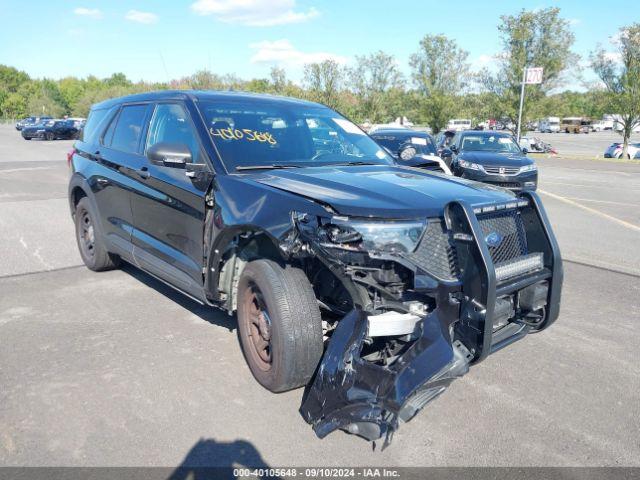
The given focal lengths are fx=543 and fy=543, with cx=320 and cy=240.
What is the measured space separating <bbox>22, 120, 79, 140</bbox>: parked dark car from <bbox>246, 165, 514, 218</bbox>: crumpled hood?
38.9 meters

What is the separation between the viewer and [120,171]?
4.93 metres

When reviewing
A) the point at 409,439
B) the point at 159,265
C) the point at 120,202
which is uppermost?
the point at 120,202

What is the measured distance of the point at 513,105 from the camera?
29375 millimetres

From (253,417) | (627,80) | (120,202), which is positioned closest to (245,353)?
(253,417)

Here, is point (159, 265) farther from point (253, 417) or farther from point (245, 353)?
point (253, 417)

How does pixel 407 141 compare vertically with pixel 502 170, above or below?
above

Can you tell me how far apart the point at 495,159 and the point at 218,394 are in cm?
1101

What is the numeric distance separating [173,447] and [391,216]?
1.70 m

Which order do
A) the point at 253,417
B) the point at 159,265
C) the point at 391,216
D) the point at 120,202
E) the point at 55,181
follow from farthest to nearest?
1. the point at 55,181
2. the point at 120,202
3. the point at 159,265
4. the point at 253,417
5. the point at 391,216

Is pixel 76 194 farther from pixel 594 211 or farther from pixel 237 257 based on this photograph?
pixel 594 211

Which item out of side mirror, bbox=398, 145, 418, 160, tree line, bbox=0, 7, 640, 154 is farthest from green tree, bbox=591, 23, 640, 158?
side mirror, bbox=398, 145, 418, 160

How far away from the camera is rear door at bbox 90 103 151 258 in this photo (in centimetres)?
477

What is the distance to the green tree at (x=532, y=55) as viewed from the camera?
2839 centimetres

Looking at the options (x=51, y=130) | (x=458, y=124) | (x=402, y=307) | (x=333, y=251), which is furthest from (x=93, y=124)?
(x=458, y=124)
